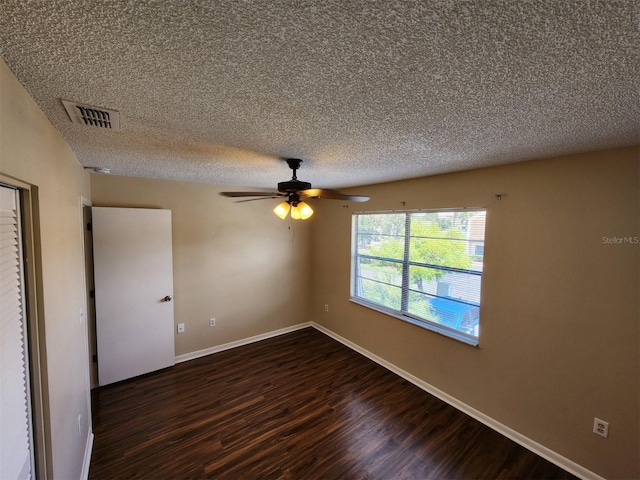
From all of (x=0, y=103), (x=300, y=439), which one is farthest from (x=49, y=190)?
(x=300, y=439)

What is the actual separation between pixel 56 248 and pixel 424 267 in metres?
3.12

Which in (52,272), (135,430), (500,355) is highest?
(52,272)

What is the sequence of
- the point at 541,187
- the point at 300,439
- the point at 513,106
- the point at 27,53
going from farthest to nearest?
the point at 300,439
the point at 541,187
the point at 513,106
the point at 27,53

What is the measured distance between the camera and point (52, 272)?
4.36ft

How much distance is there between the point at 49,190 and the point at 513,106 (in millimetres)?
2299

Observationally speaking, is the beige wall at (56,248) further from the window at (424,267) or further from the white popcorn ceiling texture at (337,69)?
the window at (424,267)

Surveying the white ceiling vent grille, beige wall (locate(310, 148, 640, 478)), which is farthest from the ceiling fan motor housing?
beige wall (locate(310, 148, 640, 478))

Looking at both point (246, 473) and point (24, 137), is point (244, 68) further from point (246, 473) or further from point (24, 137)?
point (246, 473)

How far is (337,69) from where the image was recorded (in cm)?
93

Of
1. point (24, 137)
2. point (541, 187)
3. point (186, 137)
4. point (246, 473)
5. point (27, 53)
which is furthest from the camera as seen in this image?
point (541, 187)

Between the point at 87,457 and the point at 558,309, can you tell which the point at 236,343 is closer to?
the point at 87,457

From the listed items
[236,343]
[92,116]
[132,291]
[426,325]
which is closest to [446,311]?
[426,325]

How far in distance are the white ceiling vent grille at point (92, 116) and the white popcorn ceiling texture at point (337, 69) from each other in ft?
0.16

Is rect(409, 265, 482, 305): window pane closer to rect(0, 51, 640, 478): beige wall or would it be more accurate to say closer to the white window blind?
rect(0, 51, 640, 478): beige wall
